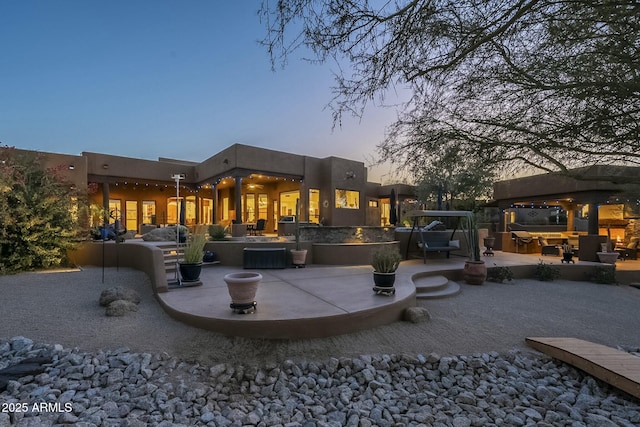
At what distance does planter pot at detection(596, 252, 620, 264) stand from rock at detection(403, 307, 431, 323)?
926 centimetres

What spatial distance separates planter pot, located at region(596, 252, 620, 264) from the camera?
9.83m

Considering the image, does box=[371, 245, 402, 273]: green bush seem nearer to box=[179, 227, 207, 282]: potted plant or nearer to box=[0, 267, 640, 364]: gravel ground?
box=[0, 267, 640, 364]: gravel ground

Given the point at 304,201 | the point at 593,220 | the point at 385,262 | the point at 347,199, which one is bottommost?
the point at 385,262

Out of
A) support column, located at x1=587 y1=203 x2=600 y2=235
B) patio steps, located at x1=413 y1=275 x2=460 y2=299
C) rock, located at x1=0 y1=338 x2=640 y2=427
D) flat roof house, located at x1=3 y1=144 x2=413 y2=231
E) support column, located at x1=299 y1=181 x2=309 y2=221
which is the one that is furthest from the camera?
support column, located at x1=299 y1=181 x2=309 y2=221

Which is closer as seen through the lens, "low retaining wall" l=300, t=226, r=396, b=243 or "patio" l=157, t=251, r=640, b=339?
"patio" l=157, t=251, r=640, b=339

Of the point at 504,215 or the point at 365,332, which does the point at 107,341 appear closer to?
the point at 365,332

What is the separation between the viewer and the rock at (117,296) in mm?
4852

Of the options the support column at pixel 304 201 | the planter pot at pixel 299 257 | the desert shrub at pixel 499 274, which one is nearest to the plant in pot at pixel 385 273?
the planter pot at pixel 299 257

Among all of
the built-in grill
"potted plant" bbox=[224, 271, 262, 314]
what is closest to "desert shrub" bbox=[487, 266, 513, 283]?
the built-in grill

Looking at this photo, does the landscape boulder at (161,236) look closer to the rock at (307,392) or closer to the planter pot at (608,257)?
the rock at (307,392)

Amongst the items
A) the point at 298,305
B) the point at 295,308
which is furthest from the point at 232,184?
the point at 295,308

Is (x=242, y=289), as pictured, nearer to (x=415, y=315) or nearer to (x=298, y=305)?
(x=298, y=305)

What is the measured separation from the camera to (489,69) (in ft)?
10.2

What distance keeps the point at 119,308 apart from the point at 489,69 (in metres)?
5.67
